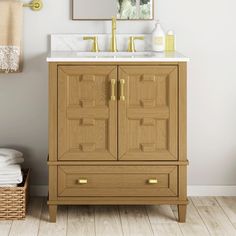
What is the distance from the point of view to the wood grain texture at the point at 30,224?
363 cm

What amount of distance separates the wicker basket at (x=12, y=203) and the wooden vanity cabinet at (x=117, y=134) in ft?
0.54

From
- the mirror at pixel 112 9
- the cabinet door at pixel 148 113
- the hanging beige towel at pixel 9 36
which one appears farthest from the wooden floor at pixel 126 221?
the mirror at pixel 112 9

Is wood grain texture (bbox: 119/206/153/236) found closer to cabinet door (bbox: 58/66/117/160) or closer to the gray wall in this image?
cabinet door (bbox: 58/66/117/160)

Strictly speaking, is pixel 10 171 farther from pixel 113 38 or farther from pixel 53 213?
pixel 113 38

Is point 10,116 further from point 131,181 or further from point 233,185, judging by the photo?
point 233,185

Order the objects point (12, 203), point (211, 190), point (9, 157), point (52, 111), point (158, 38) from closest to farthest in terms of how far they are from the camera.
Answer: point (52, 111) < point (12, 203) < point (9, 157) < point (158, 38) < point (211, 190)

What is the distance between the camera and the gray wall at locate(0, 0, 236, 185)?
419cm

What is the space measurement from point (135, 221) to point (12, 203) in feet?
2.24

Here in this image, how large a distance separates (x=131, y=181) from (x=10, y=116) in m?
0.92

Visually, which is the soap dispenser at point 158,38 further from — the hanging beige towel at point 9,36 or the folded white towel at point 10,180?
the folded white towel at point 10,180

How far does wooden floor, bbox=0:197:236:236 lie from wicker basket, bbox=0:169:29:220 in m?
0.05

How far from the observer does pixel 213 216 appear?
3912 millimetres

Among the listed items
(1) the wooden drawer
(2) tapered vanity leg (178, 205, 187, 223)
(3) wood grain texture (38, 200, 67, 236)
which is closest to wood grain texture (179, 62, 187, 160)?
(1) the wooden drawer

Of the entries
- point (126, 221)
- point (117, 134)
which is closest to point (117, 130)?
point (117, 134)
